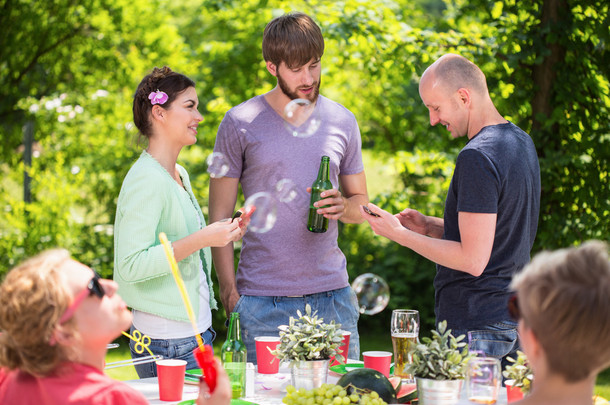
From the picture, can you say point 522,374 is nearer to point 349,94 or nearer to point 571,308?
point 571,308

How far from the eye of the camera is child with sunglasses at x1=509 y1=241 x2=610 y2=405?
1.58 metres

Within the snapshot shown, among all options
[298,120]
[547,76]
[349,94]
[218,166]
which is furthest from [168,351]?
[349,94]

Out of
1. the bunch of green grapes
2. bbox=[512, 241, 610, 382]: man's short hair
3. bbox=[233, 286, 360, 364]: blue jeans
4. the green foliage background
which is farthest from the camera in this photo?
the green foliage background

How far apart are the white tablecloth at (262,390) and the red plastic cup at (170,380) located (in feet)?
0.07

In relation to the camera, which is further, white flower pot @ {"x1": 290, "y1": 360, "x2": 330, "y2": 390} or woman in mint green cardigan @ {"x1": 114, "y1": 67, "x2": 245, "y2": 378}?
woman in mint green cardigan @ {"x1": 114, "y1": 67, "x2": 245, "y2": 378}

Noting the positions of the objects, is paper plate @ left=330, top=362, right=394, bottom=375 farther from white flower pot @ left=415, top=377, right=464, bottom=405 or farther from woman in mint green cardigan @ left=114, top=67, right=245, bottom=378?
woman in mint green cardigan @ left=114, top=67, right=245, bottom=378

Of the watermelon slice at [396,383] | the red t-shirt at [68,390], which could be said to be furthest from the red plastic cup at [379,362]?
the red t-shirt at [68,390]

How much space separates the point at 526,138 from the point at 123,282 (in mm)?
1662

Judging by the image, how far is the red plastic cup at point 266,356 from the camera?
2.66 m

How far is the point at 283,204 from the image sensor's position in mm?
3236

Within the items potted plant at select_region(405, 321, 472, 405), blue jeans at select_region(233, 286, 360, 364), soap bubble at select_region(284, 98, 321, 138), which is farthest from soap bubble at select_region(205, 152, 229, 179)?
potted plant at select_region(405, 321, 472, 405)

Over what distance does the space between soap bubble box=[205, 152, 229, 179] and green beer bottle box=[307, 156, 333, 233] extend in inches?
16.2

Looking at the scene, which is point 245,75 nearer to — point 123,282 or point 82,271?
point 123,282

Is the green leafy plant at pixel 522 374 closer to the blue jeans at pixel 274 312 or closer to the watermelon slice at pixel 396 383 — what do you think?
the watermelon slice at pixel 396 383
